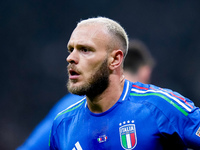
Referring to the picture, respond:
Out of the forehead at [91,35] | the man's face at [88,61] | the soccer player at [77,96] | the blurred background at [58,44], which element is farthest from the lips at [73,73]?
the blurred background at [58,44]

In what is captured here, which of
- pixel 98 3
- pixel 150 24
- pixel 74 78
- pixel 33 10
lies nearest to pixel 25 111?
pixel 33 10

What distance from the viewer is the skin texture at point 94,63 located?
254 cm

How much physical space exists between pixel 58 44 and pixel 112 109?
6.24m

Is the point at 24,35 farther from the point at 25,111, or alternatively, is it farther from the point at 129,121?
the point at 129,121

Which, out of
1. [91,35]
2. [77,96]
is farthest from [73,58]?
[77,96]

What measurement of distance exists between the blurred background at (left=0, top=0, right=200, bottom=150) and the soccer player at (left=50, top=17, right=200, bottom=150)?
5472 mm

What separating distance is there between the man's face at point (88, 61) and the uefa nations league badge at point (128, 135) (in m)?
0.36

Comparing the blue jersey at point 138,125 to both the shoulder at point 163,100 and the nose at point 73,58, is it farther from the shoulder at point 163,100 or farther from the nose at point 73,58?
the nose at point 73,58

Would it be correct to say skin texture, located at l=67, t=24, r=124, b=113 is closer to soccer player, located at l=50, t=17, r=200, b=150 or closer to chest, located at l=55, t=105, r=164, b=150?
soccer player, located at l=50, t=17, r=200, b=150

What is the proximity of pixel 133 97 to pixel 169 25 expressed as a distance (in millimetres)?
6508

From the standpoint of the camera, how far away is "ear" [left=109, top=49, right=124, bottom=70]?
267 cm

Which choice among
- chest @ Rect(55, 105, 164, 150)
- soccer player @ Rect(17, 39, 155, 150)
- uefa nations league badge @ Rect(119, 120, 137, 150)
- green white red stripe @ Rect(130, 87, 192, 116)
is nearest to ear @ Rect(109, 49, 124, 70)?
green white red stripe @ Rect(130, 87, 192, 116)

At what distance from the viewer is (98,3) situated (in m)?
8.73

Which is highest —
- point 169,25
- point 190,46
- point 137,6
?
point 137,6
